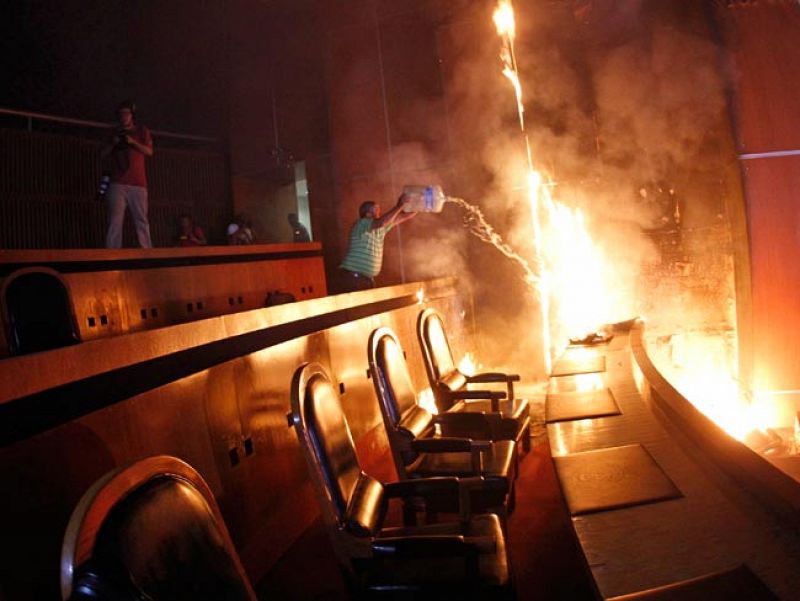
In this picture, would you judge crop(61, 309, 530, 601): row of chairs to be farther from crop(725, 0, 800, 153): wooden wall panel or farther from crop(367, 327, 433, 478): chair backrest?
crop(725, 0, 800, 153): wooden wall panel

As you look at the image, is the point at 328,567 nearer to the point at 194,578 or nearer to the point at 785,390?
the point at 194,578

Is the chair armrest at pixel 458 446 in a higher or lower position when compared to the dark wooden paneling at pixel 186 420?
lower

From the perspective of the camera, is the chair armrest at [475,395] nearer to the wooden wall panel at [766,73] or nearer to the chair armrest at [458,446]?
the chair armrest at [458,446]

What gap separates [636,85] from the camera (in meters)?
6.18

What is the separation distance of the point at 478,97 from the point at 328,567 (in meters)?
5.51

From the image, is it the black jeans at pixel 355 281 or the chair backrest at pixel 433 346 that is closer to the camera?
the chair backrest at pixel 433 346

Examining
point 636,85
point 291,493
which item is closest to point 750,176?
point 636,85

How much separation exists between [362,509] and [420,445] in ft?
2.41

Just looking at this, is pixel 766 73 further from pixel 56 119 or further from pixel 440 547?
pixel 56 119

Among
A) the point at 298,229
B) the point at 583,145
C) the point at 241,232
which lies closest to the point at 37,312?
the point at 583,145

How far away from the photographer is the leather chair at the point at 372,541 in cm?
170

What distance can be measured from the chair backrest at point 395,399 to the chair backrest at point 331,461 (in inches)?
23.3

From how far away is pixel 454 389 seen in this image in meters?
3.56

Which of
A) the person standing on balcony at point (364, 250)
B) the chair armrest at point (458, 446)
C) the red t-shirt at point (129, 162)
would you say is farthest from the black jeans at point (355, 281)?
the chair armrest at point (458, 446)
